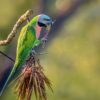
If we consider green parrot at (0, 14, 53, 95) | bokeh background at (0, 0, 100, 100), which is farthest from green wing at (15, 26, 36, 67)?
bokeh background at (0, 0, 100, 100)

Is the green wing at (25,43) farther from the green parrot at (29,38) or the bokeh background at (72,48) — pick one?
the bokeh background at (72,48)

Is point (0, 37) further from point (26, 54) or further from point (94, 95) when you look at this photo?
point (26, 54)

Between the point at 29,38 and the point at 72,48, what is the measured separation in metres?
4.32

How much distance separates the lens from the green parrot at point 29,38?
1.00 meters

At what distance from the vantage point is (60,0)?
487 centimetres

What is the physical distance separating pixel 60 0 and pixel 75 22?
43 cm

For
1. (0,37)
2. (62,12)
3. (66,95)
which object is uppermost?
(62,12)

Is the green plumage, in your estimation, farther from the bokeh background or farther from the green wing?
the bokeh background

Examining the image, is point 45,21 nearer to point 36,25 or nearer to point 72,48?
point 36,25

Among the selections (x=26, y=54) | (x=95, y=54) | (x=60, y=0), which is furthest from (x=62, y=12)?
(x=26, y=54)

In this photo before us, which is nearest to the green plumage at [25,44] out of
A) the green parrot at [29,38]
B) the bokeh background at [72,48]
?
the green parrot at [29,38]

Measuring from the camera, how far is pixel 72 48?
5.38 metres

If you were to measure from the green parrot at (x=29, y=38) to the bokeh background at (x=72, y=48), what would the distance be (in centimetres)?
377

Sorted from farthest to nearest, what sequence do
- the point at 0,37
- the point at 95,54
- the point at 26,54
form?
the point at 95,54, the point at 0,37, the point at 26,54
